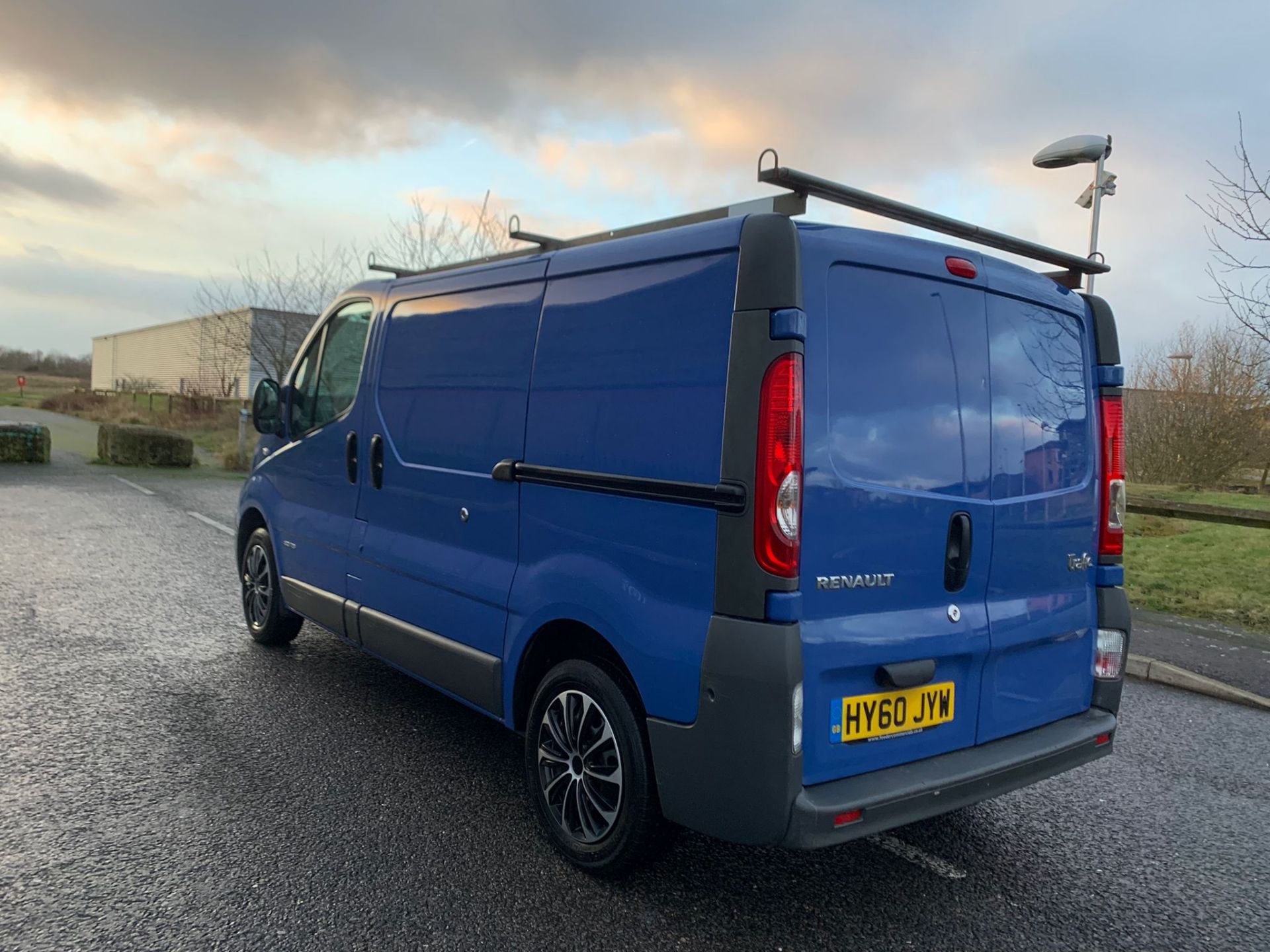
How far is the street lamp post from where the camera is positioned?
30.0 ft

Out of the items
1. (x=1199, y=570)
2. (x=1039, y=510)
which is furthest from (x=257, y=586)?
(x=1199, y=570)

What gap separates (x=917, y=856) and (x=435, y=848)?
5.76ft

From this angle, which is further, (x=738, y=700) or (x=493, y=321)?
(x=493, y=321)

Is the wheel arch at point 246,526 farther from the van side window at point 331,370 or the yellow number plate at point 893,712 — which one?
the yellow number plate at point 893,712

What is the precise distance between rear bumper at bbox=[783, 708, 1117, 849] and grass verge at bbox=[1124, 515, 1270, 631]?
19.4ft

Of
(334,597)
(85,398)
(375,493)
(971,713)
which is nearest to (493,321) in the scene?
(375,493)

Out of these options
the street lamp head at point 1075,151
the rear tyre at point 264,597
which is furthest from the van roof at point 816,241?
the street lamp head at point 1075,151

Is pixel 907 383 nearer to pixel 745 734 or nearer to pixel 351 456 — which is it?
pixel 745 734

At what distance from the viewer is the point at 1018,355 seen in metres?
3.21

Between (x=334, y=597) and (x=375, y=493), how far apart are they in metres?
0.70

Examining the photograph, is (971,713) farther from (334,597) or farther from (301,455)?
(301,455)

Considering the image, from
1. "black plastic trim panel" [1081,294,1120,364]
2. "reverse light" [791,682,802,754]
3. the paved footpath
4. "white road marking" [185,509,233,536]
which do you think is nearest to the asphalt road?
"reverse light" [791,682,802,754]

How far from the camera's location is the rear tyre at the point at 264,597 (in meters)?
5.59

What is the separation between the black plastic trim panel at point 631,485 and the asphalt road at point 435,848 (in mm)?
1301
